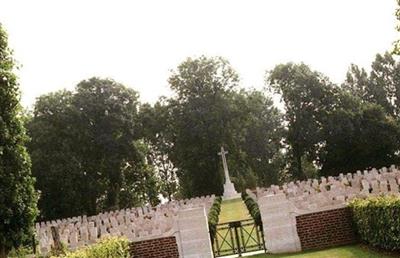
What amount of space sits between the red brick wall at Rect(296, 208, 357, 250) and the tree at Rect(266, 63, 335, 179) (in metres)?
36.6

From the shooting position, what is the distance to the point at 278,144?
194 feet

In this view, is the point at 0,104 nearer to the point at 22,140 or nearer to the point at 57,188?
the point at 22,140

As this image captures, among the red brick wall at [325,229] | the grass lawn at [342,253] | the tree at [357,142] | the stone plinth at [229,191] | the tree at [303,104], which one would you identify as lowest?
the grass lawn at [342,253]

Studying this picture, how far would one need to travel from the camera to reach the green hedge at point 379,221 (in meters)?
9.97

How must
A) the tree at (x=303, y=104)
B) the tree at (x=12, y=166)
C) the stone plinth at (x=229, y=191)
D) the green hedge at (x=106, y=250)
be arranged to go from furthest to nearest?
1. the tree at (x=303, y=104)
2. the stone plinth at (x=229, y=191)
3. the tree at (x=12, y=166)
4. the green hedge at (x=106, y=250)

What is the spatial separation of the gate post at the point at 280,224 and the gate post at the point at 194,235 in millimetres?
1535

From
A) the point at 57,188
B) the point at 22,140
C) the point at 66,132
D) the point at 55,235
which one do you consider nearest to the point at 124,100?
the point at 66,132

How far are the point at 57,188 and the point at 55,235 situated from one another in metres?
32.7

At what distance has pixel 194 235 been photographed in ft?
45.7

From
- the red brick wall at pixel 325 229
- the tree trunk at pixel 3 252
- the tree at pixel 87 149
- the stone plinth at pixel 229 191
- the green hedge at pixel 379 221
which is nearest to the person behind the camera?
the green hedge at pixel 379 221

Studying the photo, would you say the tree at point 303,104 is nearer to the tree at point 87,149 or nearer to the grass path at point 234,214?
the tree at point 87,149

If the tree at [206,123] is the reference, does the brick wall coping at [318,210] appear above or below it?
below

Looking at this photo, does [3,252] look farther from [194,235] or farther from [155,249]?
[194,235]

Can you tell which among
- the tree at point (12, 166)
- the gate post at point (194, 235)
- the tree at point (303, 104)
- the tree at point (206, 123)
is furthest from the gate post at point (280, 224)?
the tree at point (303, 104)
